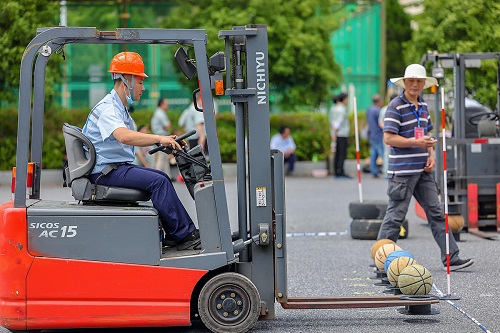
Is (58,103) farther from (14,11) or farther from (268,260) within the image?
(268,260)

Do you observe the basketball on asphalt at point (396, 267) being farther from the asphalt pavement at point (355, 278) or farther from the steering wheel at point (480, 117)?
the steering wheel at point (480, 117)

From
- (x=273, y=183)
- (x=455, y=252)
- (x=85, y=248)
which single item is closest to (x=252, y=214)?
(x=273, y=183)

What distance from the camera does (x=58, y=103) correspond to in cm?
2572

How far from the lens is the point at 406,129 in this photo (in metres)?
10.8

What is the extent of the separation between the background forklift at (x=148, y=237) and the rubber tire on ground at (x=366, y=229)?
5.40m

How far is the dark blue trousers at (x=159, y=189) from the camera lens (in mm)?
8039

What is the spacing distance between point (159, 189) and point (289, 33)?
18830 mm

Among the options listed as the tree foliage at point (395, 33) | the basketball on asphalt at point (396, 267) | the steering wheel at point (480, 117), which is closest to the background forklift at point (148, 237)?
the basketball on asphalt at point (396, 267)

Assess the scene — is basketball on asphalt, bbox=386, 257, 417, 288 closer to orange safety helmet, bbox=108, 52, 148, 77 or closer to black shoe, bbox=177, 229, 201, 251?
black shoe, bbox=177, 229, 201, 251

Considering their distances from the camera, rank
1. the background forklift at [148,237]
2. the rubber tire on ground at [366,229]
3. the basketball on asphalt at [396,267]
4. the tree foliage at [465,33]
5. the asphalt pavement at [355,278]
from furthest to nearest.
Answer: the tree foliage at [465,33] < the rubber tire on ground at [366,229] < the basketball on asphalt at [396,267] < the asphalt pavement at [355,278] < the background forklift at [148,237]

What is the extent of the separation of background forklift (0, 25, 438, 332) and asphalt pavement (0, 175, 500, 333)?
259 mm

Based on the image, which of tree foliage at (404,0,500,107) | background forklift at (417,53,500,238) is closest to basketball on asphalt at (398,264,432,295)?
background forklift at (417,53,500,238)

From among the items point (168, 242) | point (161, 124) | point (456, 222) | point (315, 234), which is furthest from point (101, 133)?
point (161, 124)

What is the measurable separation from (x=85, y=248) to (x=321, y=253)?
5.40 meters
